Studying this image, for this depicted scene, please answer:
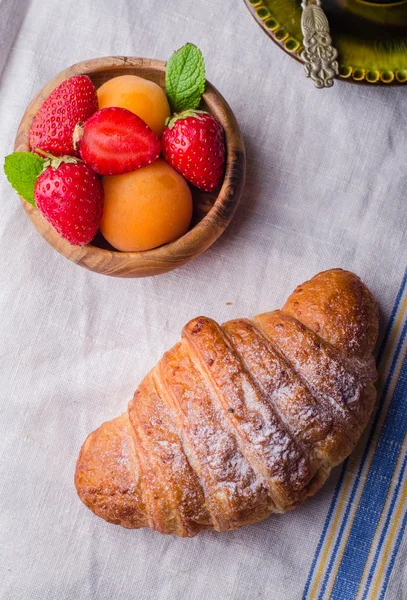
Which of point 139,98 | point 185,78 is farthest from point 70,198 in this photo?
point 185,78

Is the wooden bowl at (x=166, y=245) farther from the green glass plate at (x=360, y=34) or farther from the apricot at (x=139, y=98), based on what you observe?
the green glass plate at (x=360, y=34)

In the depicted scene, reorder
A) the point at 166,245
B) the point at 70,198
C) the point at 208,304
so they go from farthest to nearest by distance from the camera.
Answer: the point at 208,304
the point at 166,245
the point at 70,198

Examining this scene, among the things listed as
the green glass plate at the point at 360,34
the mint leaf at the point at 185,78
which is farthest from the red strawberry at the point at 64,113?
the green glass plate at the point at 360,34

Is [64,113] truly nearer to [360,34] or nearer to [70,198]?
[70,198]

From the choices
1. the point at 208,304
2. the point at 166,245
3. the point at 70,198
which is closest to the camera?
the point at 70,198

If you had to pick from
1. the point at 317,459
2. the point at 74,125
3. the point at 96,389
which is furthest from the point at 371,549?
the point at 74,125

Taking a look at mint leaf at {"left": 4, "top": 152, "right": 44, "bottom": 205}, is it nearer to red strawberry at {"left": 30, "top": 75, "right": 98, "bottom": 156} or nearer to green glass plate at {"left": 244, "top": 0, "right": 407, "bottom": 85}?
red strawberry at {"left": 30, "top": 75, "right": 98, "bottom": 156}

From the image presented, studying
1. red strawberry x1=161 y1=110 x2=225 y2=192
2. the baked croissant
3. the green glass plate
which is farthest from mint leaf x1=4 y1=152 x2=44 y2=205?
the green glass plate
